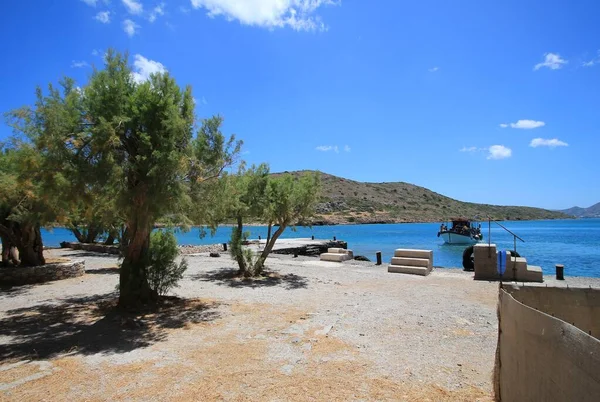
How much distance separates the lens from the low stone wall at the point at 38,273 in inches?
544

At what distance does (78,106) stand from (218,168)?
11.3ft

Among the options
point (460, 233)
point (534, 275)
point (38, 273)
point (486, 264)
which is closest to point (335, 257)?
point (486, 264)

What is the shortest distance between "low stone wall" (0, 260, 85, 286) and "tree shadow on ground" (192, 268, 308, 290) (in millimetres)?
5064

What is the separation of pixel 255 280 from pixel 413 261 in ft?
25.7

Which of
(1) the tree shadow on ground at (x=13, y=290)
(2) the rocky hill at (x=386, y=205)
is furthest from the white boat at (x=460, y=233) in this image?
(1) the tree shadow on ground at (x=13, y=290)

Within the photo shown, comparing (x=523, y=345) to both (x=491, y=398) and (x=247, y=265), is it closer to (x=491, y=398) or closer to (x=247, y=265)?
(x=491, y=398)

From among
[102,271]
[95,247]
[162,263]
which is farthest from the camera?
[95,247]

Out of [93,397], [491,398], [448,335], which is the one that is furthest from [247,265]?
[491,398]

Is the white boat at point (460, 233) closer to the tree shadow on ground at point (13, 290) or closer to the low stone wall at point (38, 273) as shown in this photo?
the low stone wall at point (38, 273)

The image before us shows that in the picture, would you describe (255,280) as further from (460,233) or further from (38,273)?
(460,233)

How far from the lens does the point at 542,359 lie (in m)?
2.93

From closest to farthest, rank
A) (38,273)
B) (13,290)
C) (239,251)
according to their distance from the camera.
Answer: (13,290)
(38,273)
(239,251)

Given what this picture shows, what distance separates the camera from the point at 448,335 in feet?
24.8

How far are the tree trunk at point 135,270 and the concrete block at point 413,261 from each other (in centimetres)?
1218
